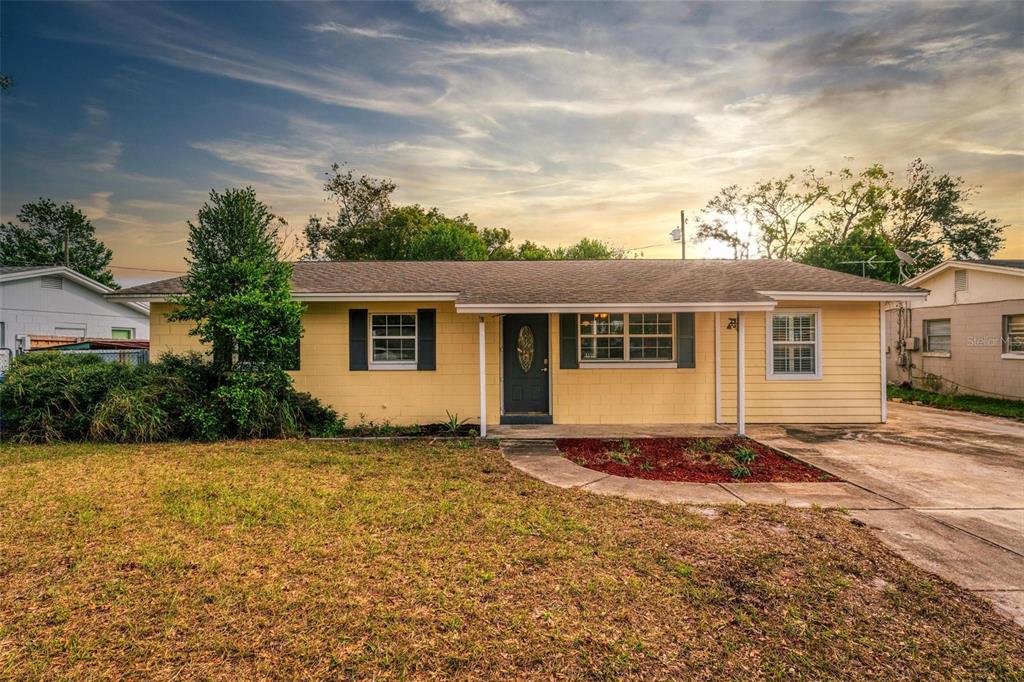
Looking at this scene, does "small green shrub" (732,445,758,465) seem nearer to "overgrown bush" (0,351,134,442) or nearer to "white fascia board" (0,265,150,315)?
"overgrown bush" (0,351,134,442)

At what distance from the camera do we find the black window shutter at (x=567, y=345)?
9.11 m

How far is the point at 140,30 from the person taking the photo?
9.55 meters

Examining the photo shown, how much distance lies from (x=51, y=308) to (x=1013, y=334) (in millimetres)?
29448

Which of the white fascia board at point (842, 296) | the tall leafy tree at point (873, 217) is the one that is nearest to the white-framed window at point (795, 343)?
the white fascia board at point (842, 296)

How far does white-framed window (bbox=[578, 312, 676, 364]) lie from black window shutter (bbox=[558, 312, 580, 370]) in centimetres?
18

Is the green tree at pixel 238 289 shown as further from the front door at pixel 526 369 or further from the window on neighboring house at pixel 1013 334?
the window on neighboring house at pixel 1013 334

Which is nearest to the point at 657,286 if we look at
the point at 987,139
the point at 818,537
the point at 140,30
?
the point at 818,537

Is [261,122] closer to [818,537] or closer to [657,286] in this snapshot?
[657,286]

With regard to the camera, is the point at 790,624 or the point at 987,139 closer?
the point at 790,624

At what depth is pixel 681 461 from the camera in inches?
259

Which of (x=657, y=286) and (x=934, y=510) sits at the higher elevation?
(x=657, y=286)

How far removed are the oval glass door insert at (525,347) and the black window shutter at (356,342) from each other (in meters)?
3.06

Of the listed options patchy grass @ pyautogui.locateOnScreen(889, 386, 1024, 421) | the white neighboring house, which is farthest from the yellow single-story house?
the white neighboring house

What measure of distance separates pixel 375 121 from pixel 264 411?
7.95 metres
